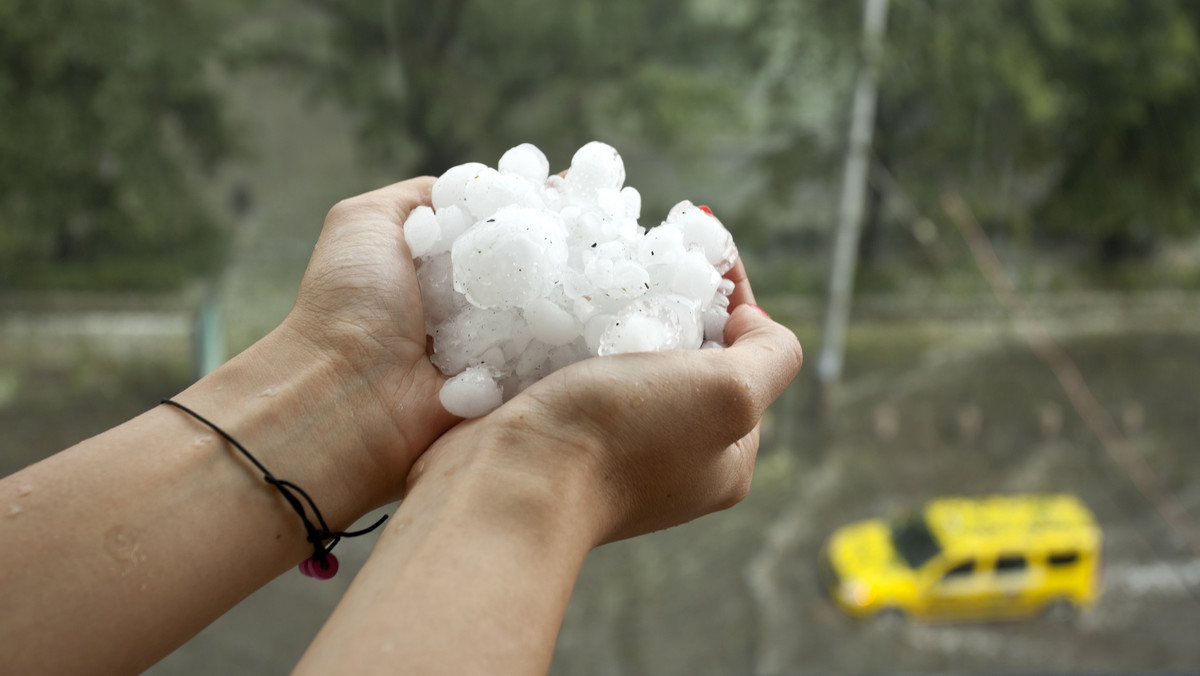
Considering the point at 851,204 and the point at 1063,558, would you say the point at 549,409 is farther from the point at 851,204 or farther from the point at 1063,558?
the point at 1063,558

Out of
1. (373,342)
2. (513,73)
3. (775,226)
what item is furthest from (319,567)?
(775,226)

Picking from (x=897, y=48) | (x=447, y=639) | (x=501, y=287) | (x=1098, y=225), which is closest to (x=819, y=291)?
(x=897, y=48)

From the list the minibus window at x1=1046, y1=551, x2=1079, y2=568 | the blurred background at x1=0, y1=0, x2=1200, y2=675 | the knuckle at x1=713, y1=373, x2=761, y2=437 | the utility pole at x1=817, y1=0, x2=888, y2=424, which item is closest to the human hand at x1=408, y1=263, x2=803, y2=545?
the knuckle at x1=713, y1=373, x2=761, y2=437

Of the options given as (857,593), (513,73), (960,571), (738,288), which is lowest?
(857,593)

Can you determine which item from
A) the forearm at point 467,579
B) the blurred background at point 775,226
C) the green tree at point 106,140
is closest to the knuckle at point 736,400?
the forearm at point 467,579

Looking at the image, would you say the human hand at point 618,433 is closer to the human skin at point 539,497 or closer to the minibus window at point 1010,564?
the human skin at point 539,497

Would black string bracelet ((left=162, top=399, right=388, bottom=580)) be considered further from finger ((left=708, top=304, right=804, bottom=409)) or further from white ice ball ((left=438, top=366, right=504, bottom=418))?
finger ((left=708, top=304, right=804, bottom=409))

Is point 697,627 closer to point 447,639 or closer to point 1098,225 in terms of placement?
point 1098,225
